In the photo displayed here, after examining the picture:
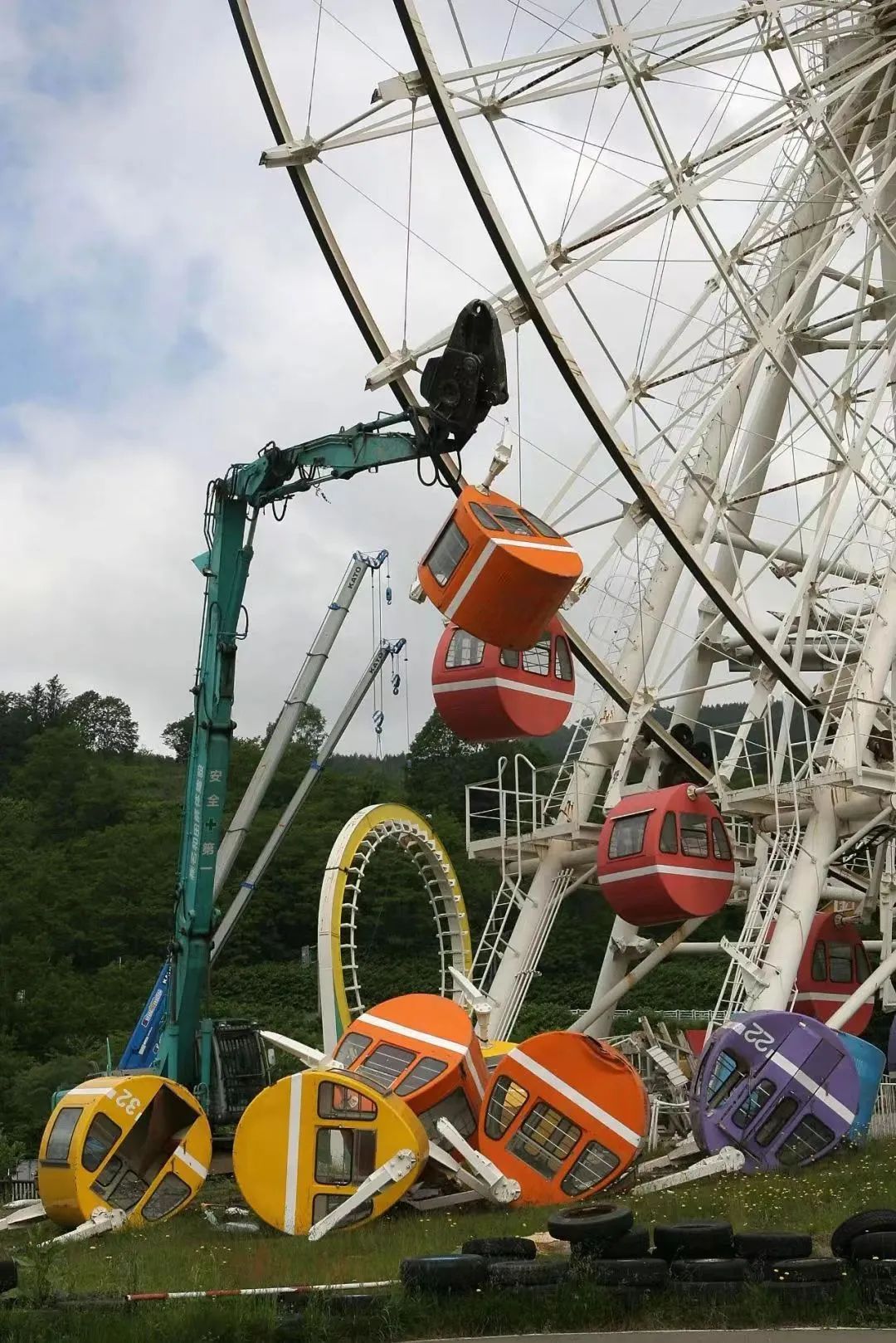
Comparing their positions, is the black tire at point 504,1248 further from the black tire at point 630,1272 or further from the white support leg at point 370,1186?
the white support leg at point 370,1186

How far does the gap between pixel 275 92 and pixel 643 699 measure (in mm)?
11822

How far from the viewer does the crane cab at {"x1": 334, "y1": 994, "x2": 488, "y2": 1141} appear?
852 inches

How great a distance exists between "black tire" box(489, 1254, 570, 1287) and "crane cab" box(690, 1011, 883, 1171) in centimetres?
905

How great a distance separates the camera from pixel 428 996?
23.3 meters

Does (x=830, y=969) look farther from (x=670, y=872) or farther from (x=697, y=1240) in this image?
(x=697, y=1240)

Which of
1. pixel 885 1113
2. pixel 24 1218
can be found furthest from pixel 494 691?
pixel 885 1113

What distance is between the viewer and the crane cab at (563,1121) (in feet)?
68.6

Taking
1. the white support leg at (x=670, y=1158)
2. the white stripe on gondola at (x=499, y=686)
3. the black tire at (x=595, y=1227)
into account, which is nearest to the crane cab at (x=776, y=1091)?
the white support leg at (x=670, y=1158)

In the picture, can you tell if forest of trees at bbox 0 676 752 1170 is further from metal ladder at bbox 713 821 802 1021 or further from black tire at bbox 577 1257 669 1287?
black tire at bbox 577 1257 669 1287

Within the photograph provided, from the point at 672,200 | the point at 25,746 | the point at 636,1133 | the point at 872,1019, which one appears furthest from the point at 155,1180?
the point at 25,746

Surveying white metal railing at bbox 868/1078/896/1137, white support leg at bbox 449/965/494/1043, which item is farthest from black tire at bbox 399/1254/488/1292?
white metal railing at bbox 868/1078/896/1137

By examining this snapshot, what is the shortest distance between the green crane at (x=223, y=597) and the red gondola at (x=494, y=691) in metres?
2.55

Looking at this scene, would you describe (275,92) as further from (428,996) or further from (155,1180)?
(155,1180)

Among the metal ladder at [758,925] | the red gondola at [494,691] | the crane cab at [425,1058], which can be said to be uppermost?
the red gondola at [494,691]
